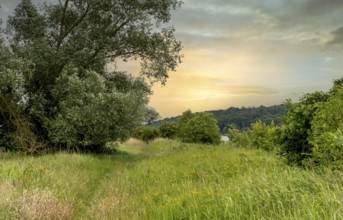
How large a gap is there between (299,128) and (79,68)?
1928 cm

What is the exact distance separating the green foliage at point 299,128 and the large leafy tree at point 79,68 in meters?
15.1

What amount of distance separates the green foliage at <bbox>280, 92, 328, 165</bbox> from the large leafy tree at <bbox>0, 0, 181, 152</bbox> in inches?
596

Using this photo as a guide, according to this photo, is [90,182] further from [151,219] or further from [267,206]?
[267,206]

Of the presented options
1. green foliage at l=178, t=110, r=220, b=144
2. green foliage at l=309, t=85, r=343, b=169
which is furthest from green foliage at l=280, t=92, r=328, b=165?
green foliage at l=178, t=110, r=220, b=144

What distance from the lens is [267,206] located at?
6023mm

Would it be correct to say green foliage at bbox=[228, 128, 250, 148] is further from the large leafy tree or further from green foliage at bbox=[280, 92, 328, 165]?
green foliage at bbox=[280, 92, 328, 165]

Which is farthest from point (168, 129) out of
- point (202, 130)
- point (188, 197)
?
point (188, 197)

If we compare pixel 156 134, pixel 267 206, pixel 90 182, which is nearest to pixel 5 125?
pixel 90 182

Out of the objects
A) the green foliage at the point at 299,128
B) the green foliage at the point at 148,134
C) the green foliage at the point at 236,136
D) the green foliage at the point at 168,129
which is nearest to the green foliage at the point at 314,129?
the green foliage at the point at 299,128

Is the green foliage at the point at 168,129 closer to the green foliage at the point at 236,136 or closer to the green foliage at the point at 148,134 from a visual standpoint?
the green foliage at the point at 148,134

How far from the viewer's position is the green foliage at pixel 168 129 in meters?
63.1

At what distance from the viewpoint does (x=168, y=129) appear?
63750 millimetres

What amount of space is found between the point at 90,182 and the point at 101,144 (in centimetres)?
1309

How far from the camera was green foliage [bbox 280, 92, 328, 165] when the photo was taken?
35.5 feet
